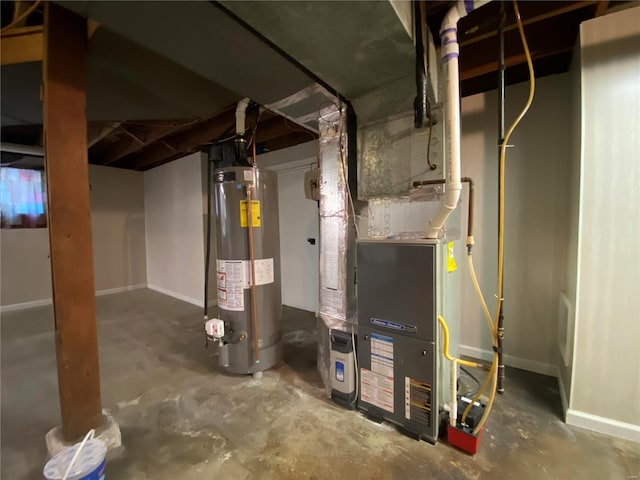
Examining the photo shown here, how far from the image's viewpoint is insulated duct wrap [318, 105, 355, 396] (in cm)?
181

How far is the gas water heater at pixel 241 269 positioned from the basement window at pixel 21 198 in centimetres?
440

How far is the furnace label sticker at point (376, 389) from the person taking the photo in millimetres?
1600

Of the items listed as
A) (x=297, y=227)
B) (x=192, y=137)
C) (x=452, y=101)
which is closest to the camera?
(x=452, y=101)

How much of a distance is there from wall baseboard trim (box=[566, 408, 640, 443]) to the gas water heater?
2136 mm

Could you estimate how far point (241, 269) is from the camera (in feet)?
7.13

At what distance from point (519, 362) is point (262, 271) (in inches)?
94.2

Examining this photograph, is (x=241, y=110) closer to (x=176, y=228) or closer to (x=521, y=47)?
(x=521, y=47)

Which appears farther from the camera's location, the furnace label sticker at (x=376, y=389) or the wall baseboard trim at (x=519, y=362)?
the wall baseboard trim at (x=519, y=362)

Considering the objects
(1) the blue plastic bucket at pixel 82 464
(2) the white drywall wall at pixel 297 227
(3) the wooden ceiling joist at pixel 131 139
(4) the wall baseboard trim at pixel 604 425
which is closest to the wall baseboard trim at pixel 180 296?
(2) the white drywall wall at pixel 297 227

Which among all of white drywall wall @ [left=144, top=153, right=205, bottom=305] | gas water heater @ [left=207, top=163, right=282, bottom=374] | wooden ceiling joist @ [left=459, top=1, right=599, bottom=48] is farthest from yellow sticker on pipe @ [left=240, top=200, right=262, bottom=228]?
white drywall wall @ [left=144, top=153, right=205, bottom=305]

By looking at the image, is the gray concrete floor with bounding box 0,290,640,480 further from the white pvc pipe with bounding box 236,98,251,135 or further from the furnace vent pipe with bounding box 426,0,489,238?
the white pvc pipe with bounding box 236,98,251,135

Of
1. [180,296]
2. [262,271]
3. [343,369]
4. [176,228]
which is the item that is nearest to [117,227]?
[176,228]

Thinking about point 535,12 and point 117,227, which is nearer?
point 535,12

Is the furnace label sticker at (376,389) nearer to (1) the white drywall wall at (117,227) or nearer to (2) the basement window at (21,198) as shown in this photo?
(1) the white drywall wall at (117,227)
